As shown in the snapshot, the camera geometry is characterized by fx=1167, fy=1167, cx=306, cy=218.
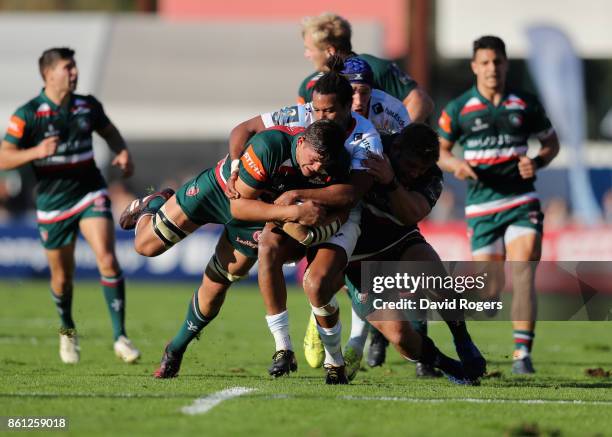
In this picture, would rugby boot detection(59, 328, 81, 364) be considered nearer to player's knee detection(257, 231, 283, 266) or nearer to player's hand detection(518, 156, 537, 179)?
player's knee detection(257, 231, 283, 266)

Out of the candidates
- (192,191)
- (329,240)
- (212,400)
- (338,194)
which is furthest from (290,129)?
(212,400)

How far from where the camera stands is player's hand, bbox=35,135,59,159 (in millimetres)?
10167

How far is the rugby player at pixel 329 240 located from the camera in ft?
25.1

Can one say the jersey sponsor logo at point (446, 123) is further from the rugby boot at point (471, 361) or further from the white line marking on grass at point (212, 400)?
the white line marking on grass at point (212, 400)

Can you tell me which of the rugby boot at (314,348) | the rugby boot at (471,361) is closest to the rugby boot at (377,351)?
the rugby boot at (314,348)

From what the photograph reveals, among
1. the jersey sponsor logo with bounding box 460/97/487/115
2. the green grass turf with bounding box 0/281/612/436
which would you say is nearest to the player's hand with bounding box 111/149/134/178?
the green grass turf with bounding box 0/281/612/436

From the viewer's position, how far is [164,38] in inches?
1160

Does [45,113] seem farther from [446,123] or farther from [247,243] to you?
[446,123]

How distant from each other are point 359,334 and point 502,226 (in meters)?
1.98

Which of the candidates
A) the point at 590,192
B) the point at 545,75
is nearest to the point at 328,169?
the point at 590,192

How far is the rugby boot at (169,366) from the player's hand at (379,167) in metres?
2.15

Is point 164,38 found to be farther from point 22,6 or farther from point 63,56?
point 22,6

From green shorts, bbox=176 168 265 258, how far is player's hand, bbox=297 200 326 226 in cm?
89

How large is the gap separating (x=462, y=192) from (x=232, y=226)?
15.0m
